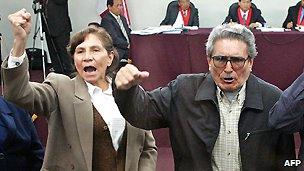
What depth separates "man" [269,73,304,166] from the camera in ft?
4.84

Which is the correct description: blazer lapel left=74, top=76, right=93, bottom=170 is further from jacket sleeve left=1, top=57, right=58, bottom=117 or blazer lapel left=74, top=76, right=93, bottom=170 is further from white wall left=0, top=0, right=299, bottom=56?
white wall left=0, top=0, right=299, bottom=56

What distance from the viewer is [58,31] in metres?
7.13

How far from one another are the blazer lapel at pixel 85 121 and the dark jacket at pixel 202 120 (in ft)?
1.17

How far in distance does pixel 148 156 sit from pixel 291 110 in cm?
79

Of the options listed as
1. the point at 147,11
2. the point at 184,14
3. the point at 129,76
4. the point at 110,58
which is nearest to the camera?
the point at 129,76

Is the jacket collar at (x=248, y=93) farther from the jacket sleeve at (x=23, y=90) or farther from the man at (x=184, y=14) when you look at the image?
the man at (x=184, y=14)

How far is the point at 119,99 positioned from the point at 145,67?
416 centimetres

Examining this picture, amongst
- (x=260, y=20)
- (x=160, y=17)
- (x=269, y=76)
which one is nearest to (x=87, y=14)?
(x=160, y=17)

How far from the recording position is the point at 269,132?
62.8 inches

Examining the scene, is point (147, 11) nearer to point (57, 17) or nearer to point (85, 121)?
point (57, 17)

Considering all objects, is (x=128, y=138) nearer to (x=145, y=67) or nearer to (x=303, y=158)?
(x=303, y=158)

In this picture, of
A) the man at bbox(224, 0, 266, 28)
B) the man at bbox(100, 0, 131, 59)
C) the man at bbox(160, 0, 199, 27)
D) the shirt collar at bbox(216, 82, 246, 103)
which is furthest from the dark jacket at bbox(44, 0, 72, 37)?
the shirt collar at bbox(216, 82, 246, 103)

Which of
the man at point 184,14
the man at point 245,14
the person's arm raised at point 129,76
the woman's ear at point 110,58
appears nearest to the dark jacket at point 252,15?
the man at point 245,14

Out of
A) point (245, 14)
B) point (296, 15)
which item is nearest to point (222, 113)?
point (245, 14)
